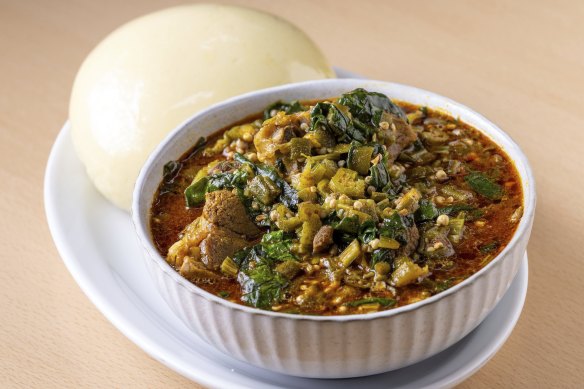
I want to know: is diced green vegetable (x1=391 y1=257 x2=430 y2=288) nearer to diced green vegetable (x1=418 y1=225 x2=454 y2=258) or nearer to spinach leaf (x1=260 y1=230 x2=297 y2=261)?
diced green vegetable (x1=418 y1=225 x2=454 y2=258)

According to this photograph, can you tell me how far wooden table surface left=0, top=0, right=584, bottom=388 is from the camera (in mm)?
3748

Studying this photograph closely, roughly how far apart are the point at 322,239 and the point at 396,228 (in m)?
0.28

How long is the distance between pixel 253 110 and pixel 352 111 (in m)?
0.60

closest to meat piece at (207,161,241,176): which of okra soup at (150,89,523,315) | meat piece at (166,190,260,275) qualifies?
okra soup at (150,89,523,315)

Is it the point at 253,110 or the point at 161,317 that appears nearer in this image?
the point at 161,317

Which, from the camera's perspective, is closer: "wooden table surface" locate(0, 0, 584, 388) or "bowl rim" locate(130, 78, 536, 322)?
"bowl rim" locate(130, 78, 536, 322)

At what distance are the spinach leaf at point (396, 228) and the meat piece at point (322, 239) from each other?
19 centimetres

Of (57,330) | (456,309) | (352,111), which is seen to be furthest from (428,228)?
(57,330)

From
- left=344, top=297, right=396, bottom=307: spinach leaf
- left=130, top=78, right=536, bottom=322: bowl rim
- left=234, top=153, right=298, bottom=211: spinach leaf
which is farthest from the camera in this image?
left=234, top=153, right=298, bottom=211: spinach leaf

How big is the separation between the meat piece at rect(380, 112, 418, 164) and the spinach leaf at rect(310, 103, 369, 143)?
11 centimetres

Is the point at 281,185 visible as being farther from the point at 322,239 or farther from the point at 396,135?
→ the point at 396,135

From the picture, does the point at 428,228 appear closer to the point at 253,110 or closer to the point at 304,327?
the point at 304,327

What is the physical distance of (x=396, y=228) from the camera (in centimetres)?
324

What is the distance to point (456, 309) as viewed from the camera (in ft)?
10.0
